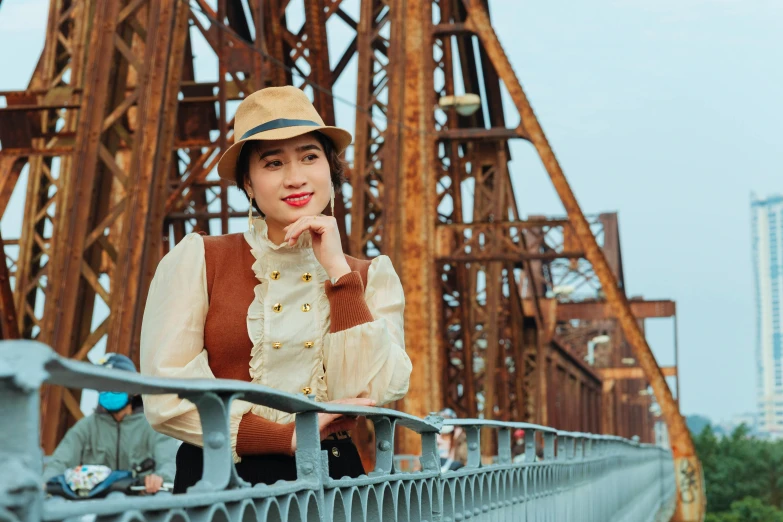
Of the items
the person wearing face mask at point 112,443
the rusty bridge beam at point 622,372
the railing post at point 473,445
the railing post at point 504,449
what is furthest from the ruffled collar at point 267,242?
the rusty bridge beam at point 622,372

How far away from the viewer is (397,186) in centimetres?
1415

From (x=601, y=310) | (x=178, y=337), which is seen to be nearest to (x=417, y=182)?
(x=178, y=337)

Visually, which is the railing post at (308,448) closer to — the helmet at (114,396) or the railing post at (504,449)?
the railing post at (504,449)

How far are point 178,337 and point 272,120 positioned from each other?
594 mm

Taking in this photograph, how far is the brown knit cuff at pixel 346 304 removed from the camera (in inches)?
121

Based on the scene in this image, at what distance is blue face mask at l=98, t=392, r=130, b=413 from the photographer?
22.3 ft

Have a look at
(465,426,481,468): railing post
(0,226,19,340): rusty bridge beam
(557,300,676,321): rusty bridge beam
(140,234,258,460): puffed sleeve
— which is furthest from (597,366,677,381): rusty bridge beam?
(140,234,258,460): puffed sleeve

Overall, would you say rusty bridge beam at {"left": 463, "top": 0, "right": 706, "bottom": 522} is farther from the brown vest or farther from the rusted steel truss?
the brown vest

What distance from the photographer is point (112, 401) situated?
6.82 m

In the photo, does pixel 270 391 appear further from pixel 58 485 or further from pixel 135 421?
pixel 135 421

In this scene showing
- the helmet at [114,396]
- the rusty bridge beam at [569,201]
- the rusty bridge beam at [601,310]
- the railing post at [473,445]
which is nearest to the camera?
the railing post at [473,445]

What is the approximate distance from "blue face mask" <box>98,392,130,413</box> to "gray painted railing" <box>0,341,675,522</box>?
2155 millimetres

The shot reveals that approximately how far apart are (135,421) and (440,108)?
30.6 ft

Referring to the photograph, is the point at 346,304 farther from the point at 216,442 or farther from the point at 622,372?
the point at 622,372
